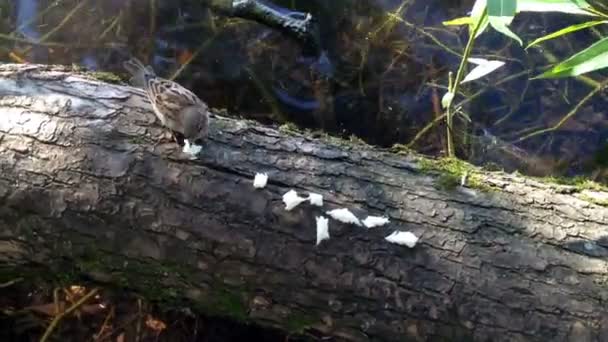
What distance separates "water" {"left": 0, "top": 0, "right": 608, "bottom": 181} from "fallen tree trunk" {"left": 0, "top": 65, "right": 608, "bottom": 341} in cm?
81

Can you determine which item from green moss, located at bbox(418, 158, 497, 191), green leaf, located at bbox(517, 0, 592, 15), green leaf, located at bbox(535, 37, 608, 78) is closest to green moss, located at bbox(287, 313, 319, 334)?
green moss, located at bbox(418, 158, 497, 191)

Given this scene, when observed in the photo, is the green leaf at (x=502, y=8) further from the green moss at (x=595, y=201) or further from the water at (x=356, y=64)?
the water at (x=356, y=64)

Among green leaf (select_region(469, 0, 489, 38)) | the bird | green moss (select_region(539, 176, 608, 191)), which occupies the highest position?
green leaf (select_region(469, 0, 489, 38))

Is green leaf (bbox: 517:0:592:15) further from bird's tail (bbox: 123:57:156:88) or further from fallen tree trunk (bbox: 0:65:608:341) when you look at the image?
bird's tail (bbox: 123:57:156:88)

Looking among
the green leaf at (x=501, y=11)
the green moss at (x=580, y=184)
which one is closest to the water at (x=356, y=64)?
the green moss at (x=580, y=184)

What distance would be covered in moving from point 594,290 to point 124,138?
4.80 ft

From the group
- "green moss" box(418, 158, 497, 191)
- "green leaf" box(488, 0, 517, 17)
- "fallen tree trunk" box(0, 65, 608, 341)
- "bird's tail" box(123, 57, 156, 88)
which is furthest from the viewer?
"bird's tail" box(123, 57, 156, 88)

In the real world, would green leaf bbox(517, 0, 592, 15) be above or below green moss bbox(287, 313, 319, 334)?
above

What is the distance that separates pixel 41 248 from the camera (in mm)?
2078

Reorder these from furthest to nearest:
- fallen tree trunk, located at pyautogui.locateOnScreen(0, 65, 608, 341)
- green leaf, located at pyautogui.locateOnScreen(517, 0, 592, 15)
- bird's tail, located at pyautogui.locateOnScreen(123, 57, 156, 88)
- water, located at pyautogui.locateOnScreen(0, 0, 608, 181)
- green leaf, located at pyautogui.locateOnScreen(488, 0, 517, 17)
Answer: water, located at pyautogui.locateOnScreen(0, 0, 608, 181), bird's tail, located at pyautogui.locateOnScreen(123, 57, 156, 88), green leaf, located at pyautogui.locateOnScreen(517, 0, 592, 15), fallen tree trunk, located at pyautogui.locateOnScreen(0, 65, 608, 341), green leaf, located at pyautogui.locateOnScreen(488, 0, 517, 17)

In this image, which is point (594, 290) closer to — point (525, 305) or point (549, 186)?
point (525, 305)

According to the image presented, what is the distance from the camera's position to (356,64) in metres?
3.13

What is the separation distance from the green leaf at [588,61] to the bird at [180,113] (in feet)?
3.41

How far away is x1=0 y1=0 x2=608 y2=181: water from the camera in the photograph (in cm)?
297
